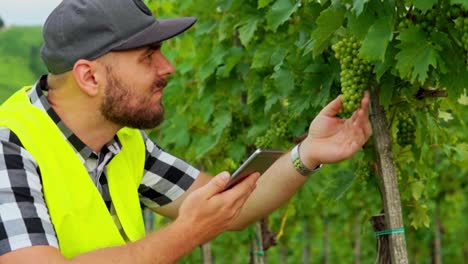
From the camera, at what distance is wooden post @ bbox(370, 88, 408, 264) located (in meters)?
3.76

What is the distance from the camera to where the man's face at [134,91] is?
3.71 metres

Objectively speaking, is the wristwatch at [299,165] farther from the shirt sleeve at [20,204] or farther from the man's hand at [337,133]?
the shirt sleeve at [20,204]

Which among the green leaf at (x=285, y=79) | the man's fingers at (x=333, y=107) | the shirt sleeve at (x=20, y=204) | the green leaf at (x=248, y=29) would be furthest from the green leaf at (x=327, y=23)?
the green leaf at (x=248, y=29)

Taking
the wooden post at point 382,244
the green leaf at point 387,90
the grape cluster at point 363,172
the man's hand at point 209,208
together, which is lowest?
the wooden post at point 382,244

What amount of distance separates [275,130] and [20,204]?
166cm

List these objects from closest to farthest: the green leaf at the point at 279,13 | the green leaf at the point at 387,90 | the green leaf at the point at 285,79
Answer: the green leaf at the point at 387,90 → the green leaf at the point at 279,13 → the green leaf at the point at 285,79

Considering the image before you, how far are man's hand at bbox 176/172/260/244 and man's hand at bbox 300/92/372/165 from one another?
A: 1.35ft

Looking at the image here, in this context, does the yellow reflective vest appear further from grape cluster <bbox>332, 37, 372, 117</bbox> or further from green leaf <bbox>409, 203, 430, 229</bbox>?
green leaf <bbox>409, 203, 430, 229</bbox>

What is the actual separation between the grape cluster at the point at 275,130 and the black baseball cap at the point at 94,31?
1.06 m

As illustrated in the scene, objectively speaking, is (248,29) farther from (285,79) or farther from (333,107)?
(333,107)

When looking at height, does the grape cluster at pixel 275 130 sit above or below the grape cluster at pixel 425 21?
below

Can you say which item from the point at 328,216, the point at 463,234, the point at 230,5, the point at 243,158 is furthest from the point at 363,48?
the point at 328,216

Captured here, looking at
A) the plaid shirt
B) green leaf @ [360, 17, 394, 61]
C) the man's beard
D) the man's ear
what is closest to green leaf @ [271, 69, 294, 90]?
the man's beard

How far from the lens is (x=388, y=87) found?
3592mm
